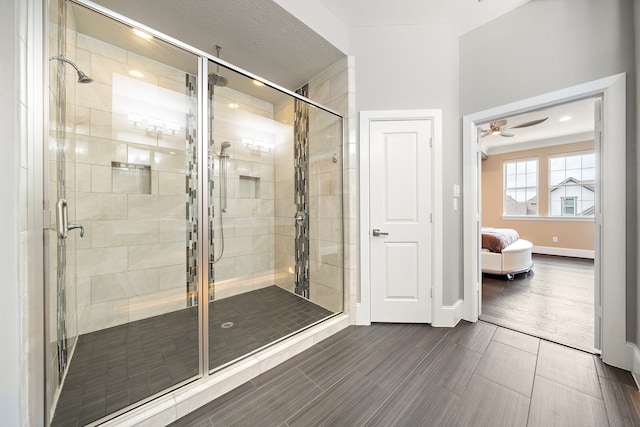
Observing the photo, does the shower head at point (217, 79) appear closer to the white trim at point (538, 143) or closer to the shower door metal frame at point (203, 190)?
the shower door metal frame at point (203, 190)

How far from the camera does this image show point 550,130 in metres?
4.84

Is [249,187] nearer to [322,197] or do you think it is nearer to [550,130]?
[322,197]

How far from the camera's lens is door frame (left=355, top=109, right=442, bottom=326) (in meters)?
2.15

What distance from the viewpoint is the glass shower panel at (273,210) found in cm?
218

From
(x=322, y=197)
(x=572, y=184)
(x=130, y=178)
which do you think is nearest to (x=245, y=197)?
(x=322, y=197)

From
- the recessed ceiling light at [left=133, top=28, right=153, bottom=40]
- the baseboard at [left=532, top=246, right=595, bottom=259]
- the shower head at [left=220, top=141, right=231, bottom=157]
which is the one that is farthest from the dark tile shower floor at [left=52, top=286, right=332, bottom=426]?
the baseboard at [left=532, top=246, right=595, bottom=259]

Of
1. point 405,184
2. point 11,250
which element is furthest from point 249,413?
point 405,184

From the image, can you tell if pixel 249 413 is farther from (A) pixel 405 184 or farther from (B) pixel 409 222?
(A) pixel 405 184

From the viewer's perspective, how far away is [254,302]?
249cm

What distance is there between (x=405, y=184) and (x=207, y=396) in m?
2.20

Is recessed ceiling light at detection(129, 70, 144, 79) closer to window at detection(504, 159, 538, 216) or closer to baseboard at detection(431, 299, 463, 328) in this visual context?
baseboard at detection(431, 299, 463, 328)

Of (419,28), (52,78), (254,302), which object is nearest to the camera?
(52,78)

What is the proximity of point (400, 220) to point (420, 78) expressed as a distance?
1.37 m

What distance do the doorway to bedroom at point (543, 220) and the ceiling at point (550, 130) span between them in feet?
0.05
